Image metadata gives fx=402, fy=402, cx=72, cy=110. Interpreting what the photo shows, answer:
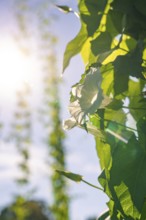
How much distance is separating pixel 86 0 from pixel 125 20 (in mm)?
114

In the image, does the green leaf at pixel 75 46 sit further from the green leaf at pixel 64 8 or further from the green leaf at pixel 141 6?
the green leaf at pixel 141 6

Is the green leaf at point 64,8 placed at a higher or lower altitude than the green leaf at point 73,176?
higher

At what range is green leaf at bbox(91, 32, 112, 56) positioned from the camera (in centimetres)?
108

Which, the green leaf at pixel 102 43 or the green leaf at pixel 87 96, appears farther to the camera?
the green leaf at pixel 102 43

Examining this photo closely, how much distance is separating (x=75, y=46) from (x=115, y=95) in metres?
0.19

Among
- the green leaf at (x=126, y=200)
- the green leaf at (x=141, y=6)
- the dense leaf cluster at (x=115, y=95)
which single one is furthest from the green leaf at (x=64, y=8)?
the green leaf at (x=126, y=200)

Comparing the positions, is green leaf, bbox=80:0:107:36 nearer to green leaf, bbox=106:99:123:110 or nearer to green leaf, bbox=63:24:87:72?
green leaf, bbox=63:24:87:72

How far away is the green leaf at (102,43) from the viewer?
3.53 ft

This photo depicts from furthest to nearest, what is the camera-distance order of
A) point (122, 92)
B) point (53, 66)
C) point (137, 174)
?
point (53, 66)
point (122, 92)
point (137, 174)

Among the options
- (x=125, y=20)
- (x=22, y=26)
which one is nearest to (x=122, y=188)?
(x=125, y=20)

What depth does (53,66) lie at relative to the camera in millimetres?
7102

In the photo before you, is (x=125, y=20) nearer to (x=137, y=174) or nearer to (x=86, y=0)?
(x=86, y=0)

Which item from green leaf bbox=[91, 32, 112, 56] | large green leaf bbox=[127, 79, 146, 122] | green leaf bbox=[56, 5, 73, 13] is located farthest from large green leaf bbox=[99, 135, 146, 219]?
green leaf bbox=[56, 5, 73, 13]

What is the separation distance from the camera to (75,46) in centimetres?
115
